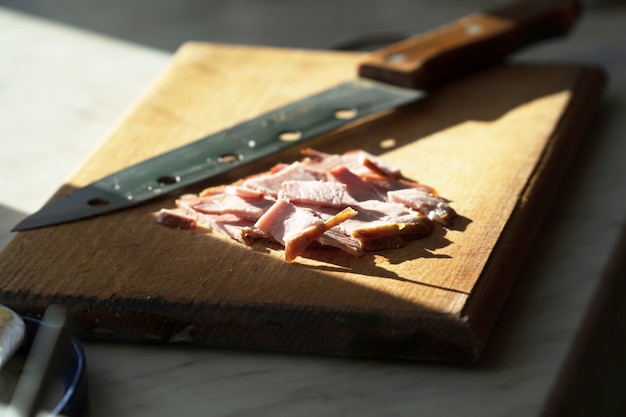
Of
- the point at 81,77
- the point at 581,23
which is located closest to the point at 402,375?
the point at 81,77

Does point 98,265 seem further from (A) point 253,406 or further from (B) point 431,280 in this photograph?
(B) point 431,280

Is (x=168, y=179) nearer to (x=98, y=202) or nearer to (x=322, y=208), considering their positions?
(x=98, y=202)

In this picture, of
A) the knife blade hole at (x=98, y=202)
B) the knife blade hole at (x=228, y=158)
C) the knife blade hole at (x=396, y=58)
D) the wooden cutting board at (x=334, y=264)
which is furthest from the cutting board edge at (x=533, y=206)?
the knife blade hole at (x=98, y=202)

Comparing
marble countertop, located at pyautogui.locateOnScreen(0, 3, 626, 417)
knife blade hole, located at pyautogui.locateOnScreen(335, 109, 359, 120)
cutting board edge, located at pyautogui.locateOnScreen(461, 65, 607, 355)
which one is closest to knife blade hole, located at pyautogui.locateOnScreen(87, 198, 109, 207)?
marble countertop, located at pyautogui.locateOnScreen(0, 3, 626, 417)

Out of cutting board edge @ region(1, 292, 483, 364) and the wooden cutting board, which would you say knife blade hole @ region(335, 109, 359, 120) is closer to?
the wooden cutting board

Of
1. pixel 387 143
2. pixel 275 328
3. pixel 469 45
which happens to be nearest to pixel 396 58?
pixel 469 45

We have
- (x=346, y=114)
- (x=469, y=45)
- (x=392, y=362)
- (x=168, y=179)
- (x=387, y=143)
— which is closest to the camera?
(x=392, y=362)
